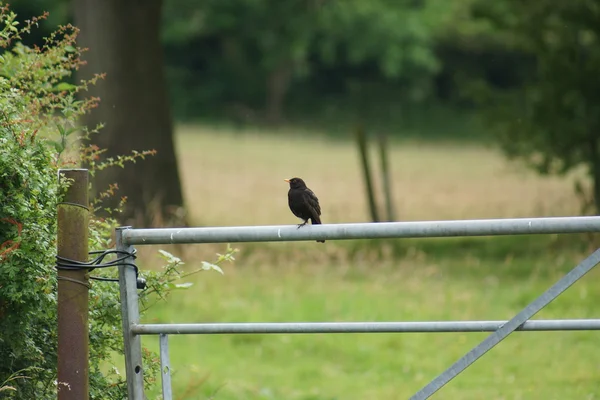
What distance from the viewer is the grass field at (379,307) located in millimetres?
6672

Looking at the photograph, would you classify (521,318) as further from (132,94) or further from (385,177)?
(385,177)

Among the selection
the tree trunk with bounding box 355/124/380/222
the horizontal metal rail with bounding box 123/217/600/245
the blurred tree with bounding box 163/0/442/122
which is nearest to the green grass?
the tree trunk with bounding box 355/124/380/222

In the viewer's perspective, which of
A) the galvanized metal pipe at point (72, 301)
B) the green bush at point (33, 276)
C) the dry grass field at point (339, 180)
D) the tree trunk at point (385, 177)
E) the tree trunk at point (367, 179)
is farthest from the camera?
the dry grass field at point (339, 180)

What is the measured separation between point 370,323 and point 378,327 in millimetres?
30

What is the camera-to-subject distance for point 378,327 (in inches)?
120

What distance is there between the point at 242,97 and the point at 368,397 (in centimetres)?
4550

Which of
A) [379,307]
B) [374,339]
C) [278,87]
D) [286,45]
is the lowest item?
[374,339]

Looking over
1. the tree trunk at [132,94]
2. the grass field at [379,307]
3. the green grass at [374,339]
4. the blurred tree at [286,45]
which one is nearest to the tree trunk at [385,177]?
the grass field at [379,307]

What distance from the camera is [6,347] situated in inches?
140

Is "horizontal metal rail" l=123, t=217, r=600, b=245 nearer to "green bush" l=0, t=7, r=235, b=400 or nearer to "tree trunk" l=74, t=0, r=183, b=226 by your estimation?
"green bush" l=0, t=7, r=235, b=400

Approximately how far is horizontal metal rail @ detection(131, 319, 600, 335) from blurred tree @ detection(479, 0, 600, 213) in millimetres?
9562

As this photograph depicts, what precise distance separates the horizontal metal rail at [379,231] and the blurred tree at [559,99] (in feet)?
31.4

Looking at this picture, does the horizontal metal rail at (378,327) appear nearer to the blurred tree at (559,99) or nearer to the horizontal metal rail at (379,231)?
the horizontal metal rail at (379,231)

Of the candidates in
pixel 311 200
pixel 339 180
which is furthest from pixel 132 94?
pixel 339 180
